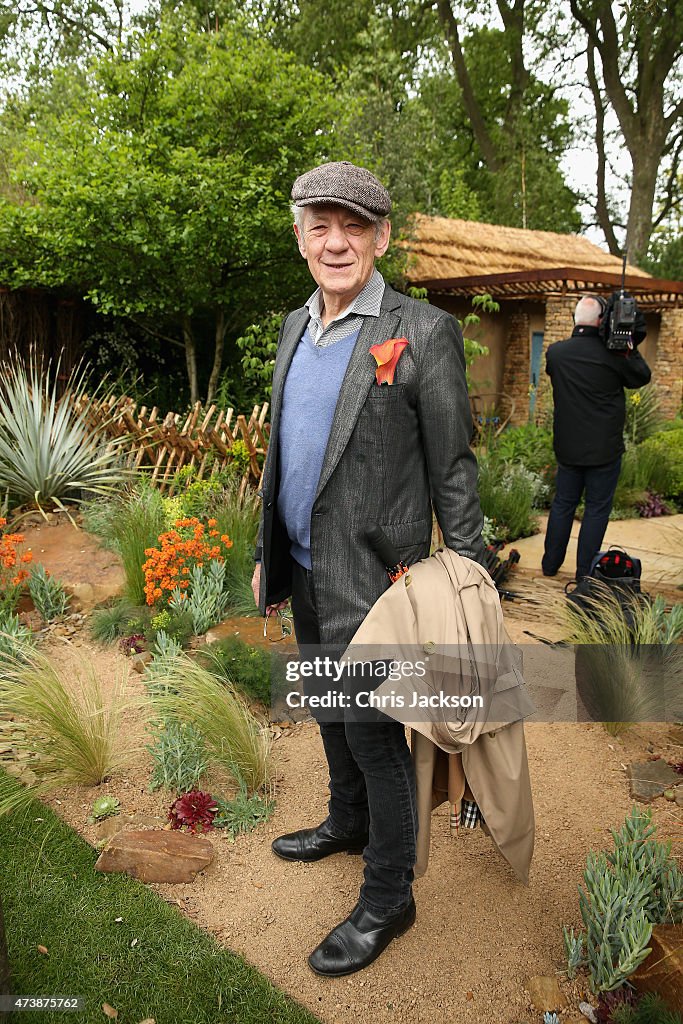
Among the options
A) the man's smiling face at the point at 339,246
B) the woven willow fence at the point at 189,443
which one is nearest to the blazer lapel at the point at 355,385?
the man's smiling face at the point at 339,246

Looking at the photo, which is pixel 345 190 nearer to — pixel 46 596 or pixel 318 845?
pixel 318 845

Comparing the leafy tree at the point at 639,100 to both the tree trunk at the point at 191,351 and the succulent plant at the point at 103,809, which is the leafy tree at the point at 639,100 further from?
the succulent plant at the point at 103,809

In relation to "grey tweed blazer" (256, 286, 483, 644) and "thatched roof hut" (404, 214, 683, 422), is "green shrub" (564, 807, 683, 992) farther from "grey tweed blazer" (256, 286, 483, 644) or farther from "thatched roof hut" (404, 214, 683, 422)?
"thatched roof hut" (404, 214, 683, 422)

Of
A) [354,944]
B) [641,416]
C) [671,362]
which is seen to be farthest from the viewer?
[671,362]

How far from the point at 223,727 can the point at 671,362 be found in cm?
1310

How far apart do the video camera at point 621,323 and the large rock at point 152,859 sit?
4.25 metres

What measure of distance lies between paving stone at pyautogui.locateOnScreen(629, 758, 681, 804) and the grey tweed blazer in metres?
1.70

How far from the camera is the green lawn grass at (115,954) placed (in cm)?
219

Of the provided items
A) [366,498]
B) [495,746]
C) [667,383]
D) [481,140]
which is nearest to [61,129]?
[366,498]

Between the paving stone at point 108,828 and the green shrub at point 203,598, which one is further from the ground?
the green shrub at point 203,598

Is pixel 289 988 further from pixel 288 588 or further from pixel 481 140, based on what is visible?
pixel 481 140

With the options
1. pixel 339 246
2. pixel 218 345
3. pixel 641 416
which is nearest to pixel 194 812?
pixel 339 246

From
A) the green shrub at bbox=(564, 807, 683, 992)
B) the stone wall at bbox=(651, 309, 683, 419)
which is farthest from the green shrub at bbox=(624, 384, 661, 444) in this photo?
the green shrub at bbox=(564, 807, 683, 992)

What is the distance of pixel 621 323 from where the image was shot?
17.3 ft
